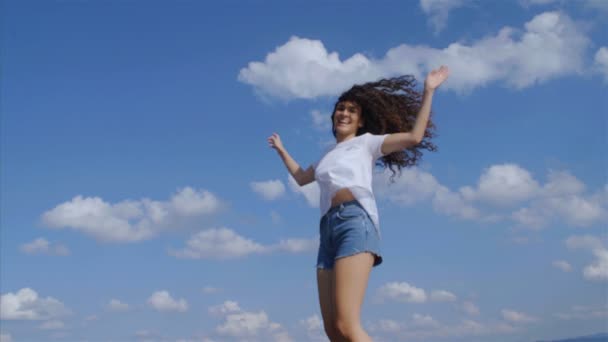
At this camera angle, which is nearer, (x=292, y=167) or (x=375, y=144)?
(x=375, y=144)

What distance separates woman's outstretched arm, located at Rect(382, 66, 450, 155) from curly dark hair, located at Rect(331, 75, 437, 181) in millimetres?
647

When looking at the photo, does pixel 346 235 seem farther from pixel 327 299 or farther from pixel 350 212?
pixel 327 299

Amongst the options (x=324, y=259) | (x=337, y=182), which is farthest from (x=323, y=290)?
(x=337, y=182)

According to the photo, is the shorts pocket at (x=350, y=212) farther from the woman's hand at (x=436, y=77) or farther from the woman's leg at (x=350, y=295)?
the woman's hand at (x=436, y=77)

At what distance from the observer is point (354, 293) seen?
4926 mm

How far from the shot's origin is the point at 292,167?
20.6 ft

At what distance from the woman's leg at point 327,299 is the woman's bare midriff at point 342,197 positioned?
0.53 m

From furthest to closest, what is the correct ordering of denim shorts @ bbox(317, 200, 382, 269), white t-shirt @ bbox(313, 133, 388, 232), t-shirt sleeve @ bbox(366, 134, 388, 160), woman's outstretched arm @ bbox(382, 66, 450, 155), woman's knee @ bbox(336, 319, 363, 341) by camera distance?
1. t-shirt sleeve @ bbox(366, 134, 388, 160)
2. white t-shirt @ bbox(313, 133, 388, 232)
3. woman's outstretched arm @ bbox(382, 66, 450, 155)
4. denim shorts @ bbox(317, 200, 382, 269)
5. woman's knee @ bbox(336, 319, 363, 341)

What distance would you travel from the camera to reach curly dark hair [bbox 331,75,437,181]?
603 centimetres

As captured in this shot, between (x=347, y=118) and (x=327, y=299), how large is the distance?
1.64m

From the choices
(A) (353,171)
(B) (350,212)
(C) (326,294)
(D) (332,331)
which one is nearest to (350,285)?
(C) (326,294)

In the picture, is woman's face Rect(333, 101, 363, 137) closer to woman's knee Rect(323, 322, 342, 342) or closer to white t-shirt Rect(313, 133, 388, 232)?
white t-shirt Rect(313, 133, 388, 232)

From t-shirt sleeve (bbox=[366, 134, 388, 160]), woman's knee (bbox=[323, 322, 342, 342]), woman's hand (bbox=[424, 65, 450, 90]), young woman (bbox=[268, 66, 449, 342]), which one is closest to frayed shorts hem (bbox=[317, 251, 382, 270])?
young woman (bbox=[268, 66, 449, 342])

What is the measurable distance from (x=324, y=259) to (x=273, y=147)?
1582 mm
